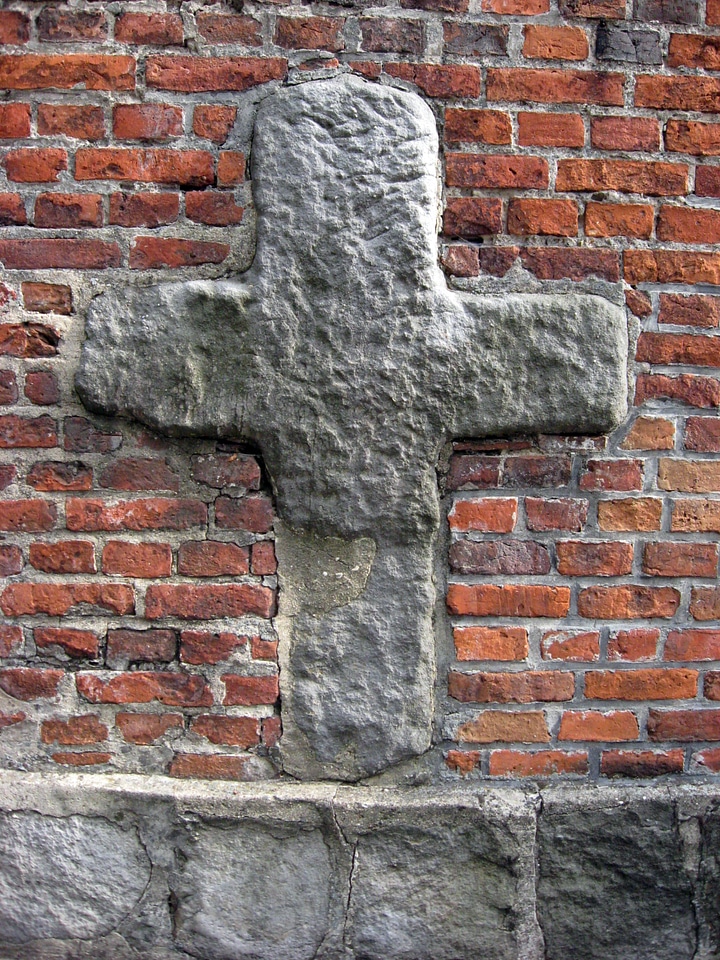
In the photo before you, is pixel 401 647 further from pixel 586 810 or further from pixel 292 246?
pixel 292 246

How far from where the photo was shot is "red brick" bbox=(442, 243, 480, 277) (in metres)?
1.72

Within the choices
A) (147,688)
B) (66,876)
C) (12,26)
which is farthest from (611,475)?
(12,26)

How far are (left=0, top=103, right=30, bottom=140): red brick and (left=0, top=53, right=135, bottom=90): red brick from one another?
0.14 ft

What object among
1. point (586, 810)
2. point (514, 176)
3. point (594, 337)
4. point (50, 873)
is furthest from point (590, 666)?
point (50, 873)

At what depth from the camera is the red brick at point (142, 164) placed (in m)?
1.70

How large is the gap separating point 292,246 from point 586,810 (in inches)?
53.7

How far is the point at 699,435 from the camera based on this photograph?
1752 millimetres

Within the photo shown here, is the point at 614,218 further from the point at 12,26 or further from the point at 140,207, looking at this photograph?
the point at 12,26

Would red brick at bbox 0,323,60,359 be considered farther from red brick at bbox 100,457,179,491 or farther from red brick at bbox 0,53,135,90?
red brick at bbox 0,53,135,90

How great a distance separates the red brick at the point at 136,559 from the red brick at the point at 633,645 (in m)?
1.00

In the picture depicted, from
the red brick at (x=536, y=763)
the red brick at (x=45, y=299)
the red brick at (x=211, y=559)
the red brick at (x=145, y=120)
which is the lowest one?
the red brick at (x=536, y=763)

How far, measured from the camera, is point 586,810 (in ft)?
5.54

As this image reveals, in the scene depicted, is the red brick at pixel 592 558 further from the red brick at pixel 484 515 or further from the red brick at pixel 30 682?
the red brick at pixel 30 682

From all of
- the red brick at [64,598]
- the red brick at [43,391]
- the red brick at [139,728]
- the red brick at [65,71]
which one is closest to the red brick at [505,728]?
the red brick at [139,728]
